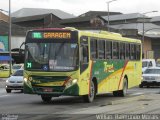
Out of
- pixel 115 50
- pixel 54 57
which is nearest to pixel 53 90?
pixel 54 57

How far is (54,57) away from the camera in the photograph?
791 inches

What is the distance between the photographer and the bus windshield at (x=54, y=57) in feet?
65.7

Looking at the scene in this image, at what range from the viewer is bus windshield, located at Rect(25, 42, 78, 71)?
65.7ft

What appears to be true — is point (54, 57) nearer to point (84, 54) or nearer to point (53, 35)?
point (53, 35)

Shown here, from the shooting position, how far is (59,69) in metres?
20.0

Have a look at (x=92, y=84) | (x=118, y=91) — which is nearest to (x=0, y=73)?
(x=118, y=91)

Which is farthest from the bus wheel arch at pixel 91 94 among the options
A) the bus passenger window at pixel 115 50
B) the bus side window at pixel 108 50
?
the bus passenger window at pixel 115 50

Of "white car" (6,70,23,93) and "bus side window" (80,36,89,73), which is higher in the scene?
"bus side window" (80,36,89,73)

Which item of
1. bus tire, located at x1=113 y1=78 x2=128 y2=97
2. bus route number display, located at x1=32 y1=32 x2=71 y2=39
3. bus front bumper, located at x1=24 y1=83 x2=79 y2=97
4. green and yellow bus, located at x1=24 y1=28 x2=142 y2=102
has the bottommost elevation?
bus tire, located at x1=113 y1=78 x2=128 y2=97

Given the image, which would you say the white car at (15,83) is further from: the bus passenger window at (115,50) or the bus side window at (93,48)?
the bus side window at (93,48)

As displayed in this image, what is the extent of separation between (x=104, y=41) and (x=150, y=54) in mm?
75300

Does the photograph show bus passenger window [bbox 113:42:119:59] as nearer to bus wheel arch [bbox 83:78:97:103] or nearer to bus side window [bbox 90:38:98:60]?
bus side window [bbox 90:38:98:60]

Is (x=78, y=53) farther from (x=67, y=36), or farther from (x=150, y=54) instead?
(x=150, y=54)

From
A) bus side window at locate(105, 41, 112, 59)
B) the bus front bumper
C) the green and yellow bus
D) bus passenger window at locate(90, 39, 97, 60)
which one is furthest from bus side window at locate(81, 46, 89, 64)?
bus side window at locate(105, 41, 112, 59)
